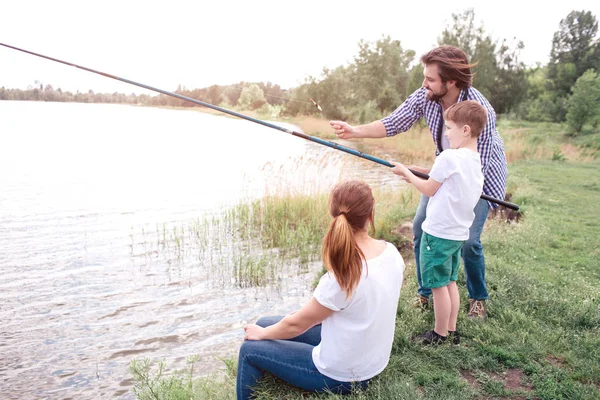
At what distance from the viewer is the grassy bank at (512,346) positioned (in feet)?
9.03

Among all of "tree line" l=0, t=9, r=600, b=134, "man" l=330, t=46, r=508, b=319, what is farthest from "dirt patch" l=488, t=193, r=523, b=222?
"tree line" l=0, t=9, r=600, b=134

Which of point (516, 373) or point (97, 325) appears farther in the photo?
point (97, 325)

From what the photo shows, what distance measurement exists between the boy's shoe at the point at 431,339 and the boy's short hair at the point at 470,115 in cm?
128

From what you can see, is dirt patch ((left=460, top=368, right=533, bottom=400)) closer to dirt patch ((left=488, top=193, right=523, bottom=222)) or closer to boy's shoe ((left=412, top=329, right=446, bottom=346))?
boy's shoe ((left=412, top=329, right=446, bottom=346))

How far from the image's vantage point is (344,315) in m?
2.33

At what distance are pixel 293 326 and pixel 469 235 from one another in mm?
1518

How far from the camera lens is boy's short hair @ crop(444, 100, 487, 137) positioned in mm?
2918

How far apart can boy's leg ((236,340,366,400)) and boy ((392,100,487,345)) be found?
886 mm

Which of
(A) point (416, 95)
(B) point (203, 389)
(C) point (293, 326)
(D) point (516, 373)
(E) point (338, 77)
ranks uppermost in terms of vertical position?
(E) point (338, 77)

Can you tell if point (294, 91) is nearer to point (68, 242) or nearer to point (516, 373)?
point (68, 242)

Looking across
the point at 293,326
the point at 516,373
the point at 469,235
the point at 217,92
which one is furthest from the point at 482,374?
the point at 217,92

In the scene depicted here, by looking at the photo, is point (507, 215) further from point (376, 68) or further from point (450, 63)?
point (376, 68)

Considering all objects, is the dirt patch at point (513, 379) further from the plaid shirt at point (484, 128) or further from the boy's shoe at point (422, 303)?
the plaid shirt at point (484, 128)

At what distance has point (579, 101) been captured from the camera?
74.7 ft
